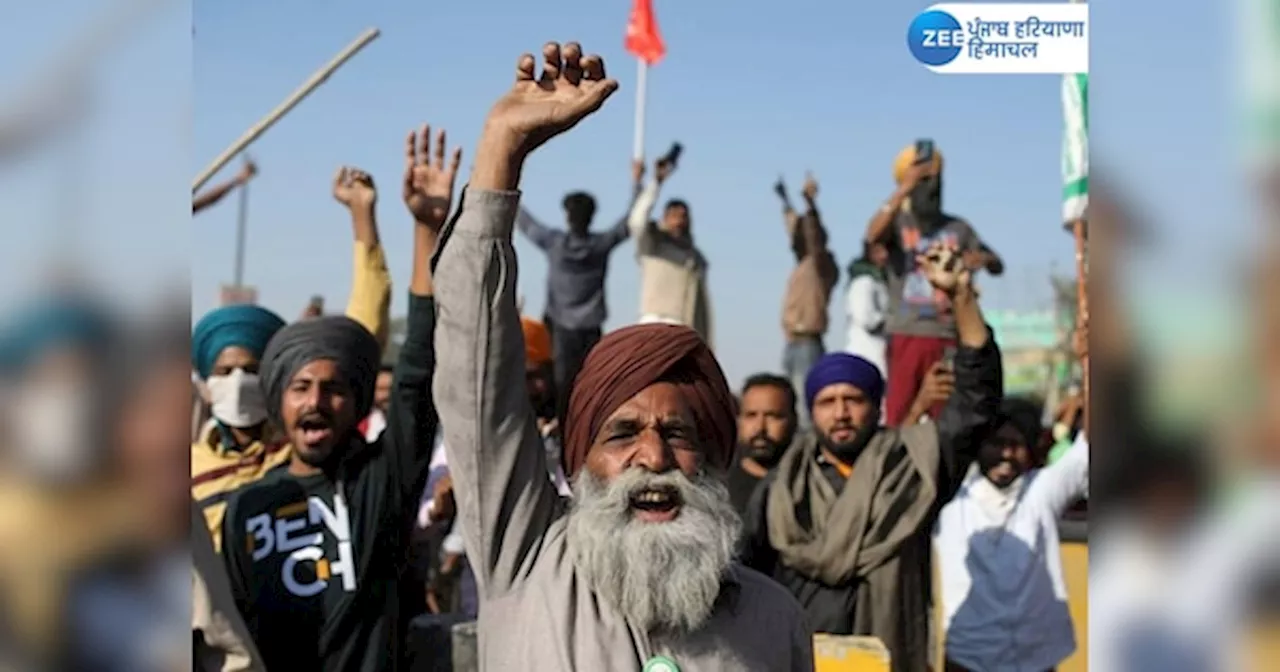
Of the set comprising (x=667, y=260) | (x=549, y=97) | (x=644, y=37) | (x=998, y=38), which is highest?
(x=644, y=37)

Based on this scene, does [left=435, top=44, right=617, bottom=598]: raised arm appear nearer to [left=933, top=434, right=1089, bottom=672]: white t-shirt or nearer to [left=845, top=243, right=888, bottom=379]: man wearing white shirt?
[left=933, top=434, right=1089, bottom=672]: white t-shirt

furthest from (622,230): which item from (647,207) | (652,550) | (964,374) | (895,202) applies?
(652,550)

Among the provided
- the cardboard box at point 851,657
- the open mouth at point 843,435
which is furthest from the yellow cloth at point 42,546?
the open mouth at point 843,435

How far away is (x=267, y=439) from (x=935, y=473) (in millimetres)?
1824

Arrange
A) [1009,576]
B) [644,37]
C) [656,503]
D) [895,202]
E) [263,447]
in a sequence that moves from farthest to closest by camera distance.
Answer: [644,37] → [895,202] → [1009,576] → [263,447] → [656,503]

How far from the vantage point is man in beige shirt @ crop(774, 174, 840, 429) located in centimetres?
762

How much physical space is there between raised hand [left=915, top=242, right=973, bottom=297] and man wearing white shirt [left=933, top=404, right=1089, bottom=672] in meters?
1.77

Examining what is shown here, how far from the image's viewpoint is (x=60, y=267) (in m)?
1.30

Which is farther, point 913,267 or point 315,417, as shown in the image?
point 913,267

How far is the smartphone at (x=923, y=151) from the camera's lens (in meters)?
7.04

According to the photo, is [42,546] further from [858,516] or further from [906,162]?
[906,162]

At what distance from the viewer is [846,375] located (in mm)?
4363

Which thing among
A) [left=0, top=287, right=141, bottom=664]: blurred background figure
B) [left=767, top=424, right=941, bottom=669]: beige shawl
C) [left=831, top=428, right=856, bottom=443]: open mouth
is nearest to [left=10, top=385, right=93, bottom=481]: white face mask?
[left=0, top=287, right=141, bottom=664]: blurred background figure

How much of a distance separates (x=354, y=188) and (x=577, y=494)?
1.93m
